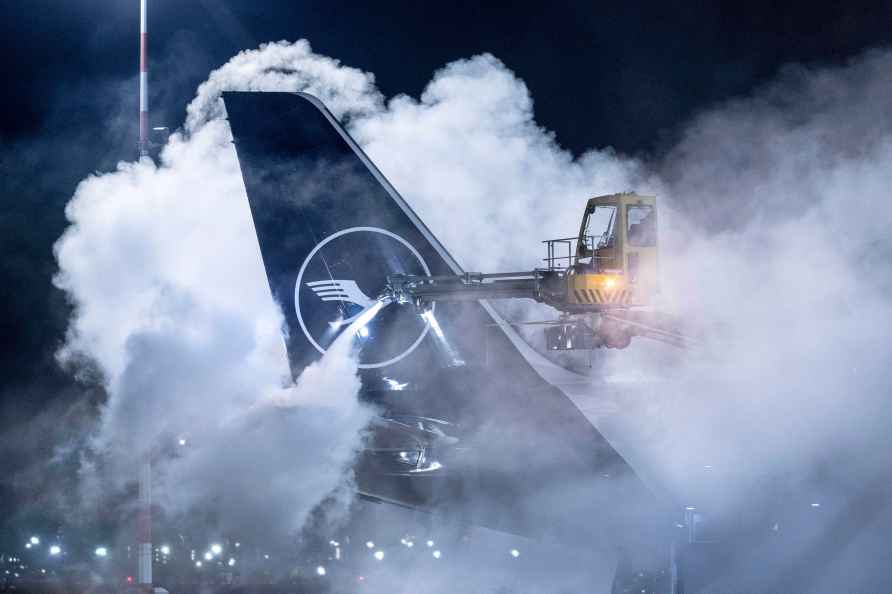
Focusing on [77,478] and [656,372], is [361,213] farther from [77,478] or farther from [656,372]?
[77,478]

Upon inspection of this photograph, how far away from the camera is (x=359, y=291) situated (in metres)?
18.2

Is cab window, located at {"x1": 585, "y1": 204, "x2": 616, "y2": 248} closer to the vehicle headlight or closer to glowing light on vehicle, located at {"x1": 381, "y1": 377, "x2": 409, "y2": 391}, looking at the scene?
glowing light on vehicle, located at {"x1": 381, "y1": 377, "x2": 409, "y2": 391}

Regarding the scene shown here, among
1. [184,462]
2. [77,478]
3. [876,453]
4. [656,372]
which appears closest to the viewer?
[876,453]

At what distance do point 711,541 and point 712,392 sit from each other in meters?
2.49

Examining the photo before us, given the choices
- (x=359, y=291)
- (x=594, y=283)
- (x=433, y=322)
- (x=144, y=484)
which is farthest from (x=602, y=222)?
(x=144, y=484)

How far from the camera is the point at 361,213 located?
18250mm

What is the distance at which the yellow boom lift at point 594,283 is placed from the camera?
639 inches

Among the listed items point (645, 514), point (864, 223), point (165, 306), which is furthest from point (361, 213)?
point (864, 223)

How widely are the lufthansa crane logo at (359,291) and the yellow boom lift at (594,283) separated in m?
0.29

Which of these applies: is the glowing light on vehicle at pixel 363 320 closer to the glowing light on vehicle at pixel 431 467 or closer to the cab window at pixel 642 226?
the glowing light on vehicle at pixel 431 467

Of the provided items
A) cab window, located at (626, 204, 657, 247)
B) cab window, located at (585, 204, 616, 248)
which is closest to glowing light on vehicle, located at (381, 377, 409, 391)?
cab window, located at (585, 204, 616, 248)

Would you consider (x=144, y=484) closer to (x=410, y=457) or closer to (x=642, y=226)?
(x=410, y=457)

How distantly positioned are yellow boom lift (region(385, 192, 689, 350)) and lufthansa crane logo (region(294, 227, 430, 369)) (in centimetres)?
29

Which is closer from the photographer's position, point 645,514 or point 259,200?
point 645,514
